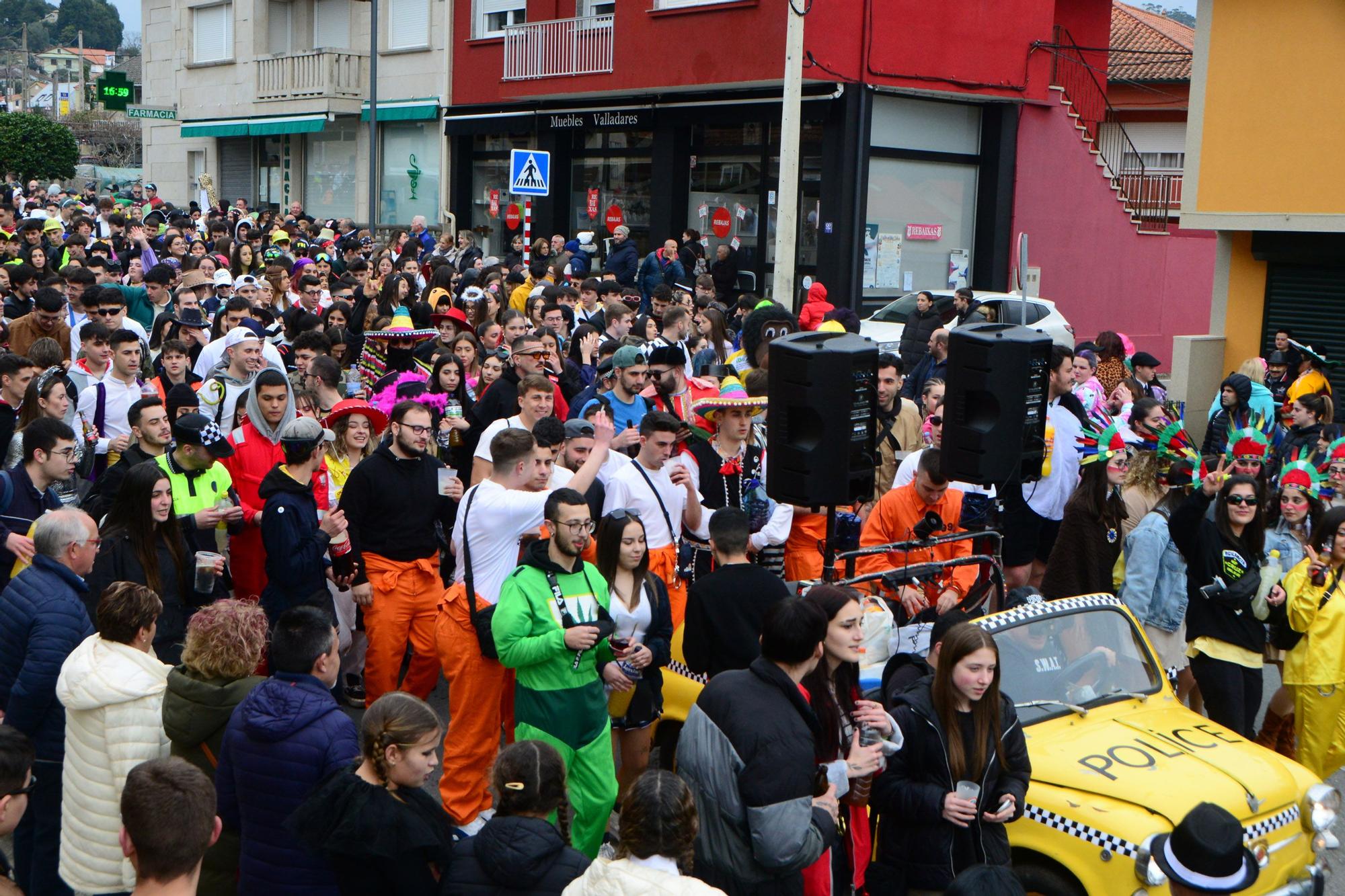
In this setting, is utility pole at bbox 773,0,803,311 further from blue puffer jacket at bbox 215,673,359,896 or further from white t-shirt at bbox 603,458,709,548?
blue puffer jacket at bbox 215,673,359,896

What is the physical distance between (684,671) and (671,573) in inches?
30.1

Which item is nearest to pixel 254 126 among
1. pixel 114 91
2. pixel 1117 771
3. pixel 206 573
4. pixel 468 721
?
pixel 114 91

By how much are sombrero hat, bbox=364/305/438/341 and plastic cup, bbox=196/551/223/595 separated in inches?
169

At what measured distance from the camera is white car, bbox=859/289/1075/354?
19328mm

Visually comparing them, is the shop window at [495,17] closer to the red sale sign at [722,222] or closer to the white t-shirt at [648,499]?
the red sale sign at [722,222]

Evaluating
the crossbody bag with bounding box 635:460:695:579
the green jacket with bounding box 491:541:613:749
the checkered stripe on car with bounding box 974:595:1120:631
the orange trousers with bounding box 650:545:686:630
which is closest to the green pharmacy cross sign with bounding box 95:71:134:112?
the crossbody bag with bounding box 635:460:695:579

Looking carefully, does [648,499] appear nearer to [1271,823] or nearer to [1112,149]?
[1271,823]

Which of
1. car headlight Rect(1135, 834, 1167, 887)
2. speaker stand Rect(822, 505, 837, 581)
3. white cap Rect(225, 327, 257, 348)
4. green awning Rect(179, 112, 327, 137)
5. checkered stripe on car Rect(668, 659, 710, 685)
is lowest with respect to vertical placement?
car headlight Rect(1135, 834, 1167, 887)

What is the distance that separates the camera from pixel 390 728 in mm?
4113

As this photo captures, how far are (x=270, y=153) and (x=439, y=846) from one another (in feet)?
120

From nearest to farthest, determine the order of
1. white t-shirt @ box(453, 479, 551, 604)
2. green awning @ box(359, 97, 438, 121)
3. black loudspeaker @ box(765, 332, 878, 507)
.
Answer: white t-shirt @ box(453, 479, 551, 604)
black loudspeaker @ box(765, 332, 878, 507)
green awning @ box(359, 97, 438, 121)

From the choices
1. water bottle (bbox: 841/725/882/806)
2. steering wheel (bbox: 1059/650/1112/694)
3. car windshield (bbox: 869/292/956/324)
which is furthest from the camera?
car windshield (bbox: 869/292/956/324)

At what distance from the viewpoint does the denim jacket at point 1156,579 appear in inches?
290

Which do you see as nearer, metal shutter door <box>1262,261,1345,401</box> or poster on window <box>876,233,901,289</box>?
metal shutter door <box>1262,261,1345,401</box>
